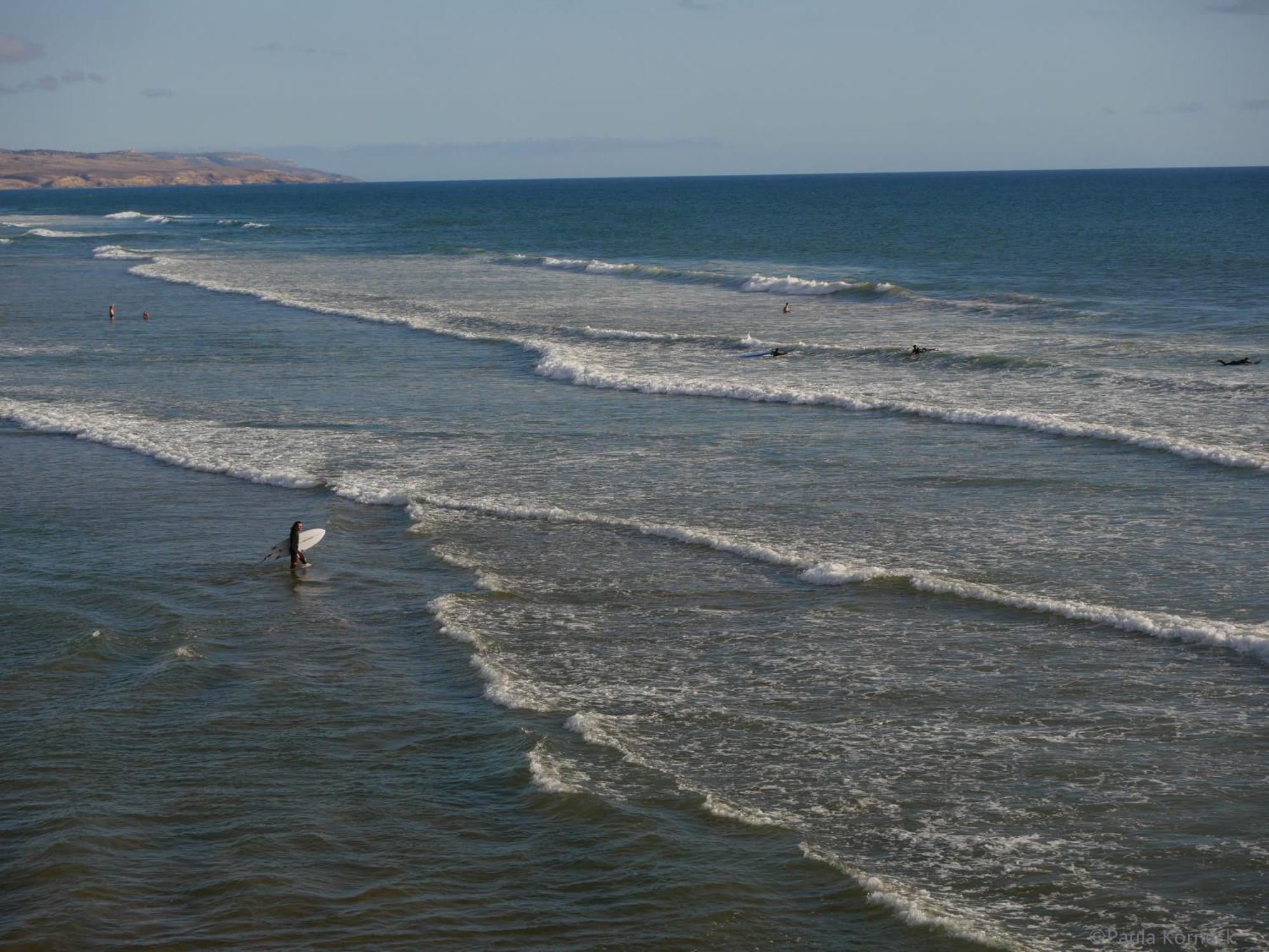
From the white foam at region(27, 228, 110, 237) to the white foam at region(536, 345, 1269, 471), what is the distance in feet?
246

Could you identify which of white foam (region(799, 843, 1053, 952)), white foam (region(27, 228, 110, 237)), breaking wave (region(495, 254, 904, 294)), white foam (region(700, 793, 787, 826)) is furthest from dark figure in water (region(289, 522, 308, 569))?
white foam (region(27, 228, 110, 237))

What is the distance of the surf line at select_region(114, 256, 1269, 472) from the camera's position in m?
23.4

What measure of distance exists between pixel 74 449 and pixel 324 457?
5398mm

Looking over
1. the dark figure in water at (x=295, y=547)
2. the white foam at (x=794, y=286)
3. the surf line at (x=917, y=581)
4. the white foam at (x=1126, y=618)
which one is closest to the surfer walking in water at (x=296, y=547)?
the dark figure in water at (x=295, y=547)

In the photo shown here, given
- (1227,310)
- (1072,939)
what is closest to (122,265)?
(1227,310)

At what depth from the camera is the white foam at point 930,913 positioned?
9.02 metres

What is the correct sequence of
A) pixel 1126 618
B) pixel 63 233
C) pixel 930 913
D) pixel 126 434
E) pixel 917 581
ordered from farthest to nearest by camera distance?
pixel 63 233
pixel 126 434
pixel 917 581
pixel 1126 618
pixel 930 913

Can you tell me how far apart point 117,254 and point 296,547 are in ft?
220

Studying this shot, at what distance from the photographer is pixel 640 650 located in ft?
47.9

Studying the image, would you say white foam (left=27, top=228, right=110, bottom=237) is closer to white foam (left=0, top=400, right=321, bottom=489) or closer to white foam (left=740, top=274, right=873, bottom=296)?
white foam (left=740, top=274, right=873, bottom=296)

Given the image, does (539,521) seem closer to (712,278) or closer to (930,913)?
(930,913)

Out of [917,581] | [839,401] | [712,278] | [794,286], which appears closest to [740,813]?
[917,581]

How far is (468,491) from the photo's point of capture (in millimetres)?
21938

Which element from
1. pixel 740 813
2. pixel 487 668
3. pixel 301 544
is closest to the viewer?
pixel 740 813
